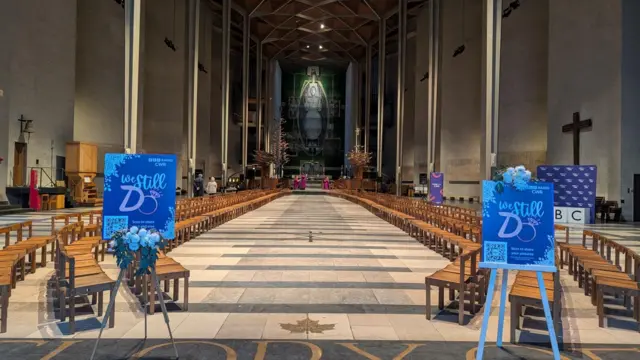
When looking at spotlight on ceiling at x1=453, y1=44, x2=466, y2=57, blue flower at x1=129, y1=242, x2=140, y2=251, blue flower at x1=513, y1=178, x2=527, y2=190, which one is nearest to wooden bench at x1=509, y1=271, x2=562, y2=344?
blue flower at x1=513, y1=178, x2=527, y2=190

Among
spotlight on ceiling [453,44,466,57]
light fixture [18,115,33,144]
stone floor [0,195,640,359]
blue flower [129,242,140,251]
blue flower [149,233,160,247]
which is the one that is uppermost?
spotlight on ceiling [453,44,466,57]

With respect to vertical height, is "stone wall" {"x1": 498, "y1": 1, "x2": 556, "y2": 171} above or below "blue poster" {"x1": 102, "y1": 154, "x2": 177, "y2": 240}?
above

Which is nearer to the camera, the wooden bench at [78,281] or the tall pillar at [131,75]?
the wooden bench at [78,281]

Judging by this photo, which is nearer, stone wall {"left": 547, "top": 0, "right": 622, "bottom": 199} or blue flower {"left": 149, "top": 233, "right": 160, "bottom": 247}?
blue flower {"left": 149, "top": 233, "right": 160, "bottom": 247}

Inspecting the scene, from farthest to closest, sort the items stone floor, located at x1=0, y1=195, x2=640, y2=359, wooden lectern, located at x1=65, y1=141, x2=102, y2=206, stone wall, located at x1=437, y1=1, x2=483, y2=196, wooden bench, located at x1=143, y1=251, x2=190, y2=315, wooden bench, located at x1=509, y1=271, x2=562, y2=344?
1. stone wall, located at x1=437, y1=1, x2=483, y2=196
2. wooden lectern, located at x1=65, y1=141, x2=102, y2=206
3. wooden bench, located at x1=143, y1=251, x2=190, y2=315
4. wooden bench, located at x1=509, y1=271, x2=562, y2=344
5. stone floor, located at x1=0, y1=195, x2=640, y2=359

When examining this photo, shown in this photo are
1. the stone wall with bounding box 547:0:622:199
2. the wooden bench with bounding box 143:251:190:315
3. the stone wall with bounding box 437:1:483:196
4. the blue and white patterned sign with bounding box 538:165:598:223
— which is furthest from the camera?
the stone wall with bounding box 437:1:483:196

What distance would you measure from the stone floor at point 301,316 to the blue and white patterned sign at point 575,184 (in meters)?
9.67

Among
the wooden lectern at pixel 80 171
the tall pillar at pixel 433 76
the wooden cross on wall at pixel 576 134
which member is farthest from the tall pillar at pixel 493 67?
the wooden lectern at pixel 80 171

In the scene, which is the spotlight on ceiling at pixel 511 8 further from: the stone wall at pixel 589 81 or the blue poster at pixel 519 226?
the blue poster at pixel 519 226

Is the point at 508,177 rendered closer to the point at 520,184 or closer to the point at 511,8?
the point at 520,184

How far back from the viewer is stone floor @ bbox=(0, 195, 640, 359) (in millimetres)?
3938

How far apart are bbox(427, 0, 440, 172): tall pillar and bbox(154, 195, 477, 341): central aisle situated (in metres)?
19.6

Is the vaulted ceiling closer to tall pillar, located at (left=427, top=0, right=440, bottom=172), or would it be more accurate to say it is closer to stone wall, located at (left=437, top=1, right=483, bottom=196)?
tall pillar, located at (left=427, top=0, right=440, bottom=172)

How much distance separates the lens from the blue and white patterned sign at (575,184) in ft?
50.4
